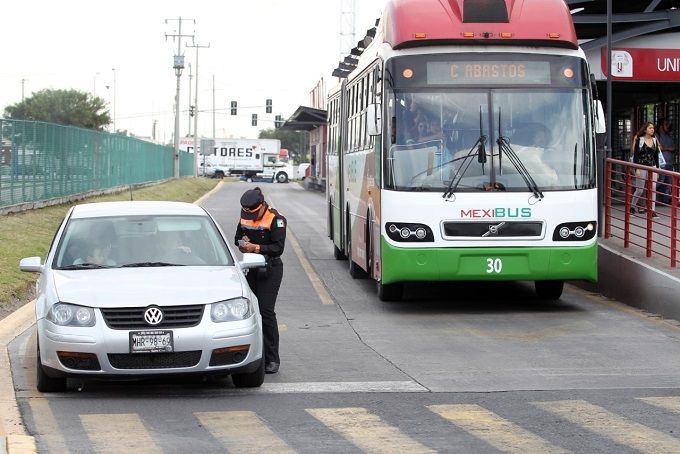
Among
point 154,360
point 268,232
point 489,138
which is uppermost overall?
point 489,138

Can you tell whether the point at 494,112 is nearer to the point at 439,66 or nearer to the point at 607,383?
the point at 439,66

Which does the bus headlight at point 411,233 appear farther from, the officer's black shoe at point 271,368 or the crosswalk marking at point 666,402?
the crosswalk marking at point 666,402

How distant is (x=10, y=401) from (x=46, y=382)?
492 millimetres

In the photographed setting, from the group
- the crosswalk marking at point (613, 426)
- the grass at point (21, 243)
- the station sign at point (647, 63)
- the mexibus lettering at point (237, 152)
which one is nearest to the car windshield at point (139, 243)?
the crosswalk marking at point (613, 426)

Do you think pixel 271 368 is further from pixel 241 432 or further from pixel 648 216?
pixel 648 216

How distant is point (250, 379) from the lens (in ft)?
33.1

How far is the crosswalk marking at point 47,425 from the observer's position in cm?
787

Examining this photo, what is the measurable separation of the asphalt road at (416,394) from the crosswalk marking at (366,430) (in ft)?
0.04

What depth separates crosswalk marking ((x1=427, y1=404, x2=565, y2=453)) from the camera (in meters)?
7.82

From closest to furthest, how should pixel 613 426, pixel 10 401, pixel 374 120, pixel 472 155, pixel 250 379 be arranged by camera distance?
pixel 613 426, pixel 10 401, pixel 250 379, pixel 472 155, pixel 374 120

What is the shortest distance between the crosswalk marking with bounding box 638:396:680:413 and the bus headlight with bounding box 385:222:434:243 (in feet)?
17.8

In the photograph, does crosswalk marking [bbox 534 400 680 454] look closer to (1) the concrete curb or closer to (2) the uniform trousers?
(2) the uniform trousers

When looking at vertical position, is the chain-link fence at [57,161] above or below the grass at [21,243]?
above

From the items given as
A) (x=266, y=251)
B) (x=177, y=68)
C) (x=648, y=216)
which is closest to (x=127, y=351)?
(x=266, y=251)
